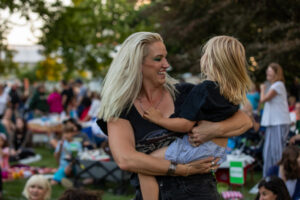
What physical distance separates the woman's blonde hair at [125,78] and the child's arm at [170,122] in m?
0.11

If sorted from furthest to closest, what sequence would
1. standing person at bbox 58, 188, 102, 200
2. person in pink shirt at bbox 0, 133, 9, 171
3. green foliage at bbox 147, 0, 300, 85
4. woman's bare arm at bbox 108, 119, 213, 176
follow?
person in pink shirt at bbox 0, 133, 9, 171, green foliage at bbox 147, 0, 300, 85, standing person at bbox 58, 188, 102, 200, woman's bare arm at bbox 108, 119, 213, 176

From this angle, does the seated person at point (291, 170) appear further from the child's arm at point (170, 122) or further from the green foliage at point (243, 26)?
the child's arm at point (170, 122)

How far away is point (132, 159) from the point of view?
2074 millimetres

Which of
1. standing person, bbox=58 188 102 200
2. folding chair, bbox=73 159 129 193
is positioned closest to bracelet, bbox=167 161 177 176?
standing person, bbox=58 188 102 200

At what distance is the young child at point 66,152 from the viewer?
791 cm

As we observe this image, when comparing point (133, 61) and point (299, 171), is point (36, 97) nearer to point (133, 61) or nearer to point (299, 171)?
point (299, 171)

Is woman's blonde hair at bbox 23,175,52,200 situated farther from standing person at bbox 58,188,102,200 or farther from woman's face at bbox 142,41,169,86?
woman's face at bbox 142,41,169,86

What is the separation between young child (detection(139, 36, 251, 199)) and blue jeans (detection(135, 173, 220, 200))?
5 centimetres

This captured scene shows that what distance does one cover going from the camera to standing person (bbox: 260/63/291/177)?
6789 mm

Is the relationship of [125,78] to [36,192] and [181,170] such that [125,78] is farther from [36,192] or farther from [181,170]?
[36,192]

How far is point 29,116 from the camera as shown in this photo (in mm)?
15000

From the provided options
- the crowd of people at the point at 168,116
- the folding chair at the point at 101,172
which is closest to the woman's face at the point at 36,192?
the folding chair at the point at 101,172

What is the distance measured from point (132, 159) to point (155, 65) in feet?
1.57

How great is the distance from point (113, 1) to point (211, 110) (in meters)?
22.7
